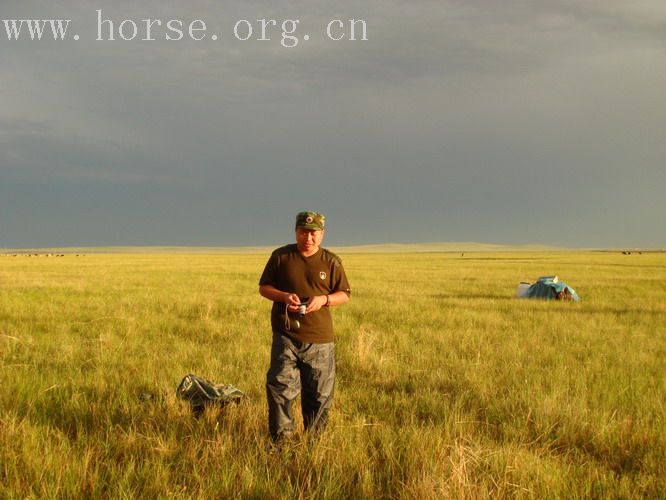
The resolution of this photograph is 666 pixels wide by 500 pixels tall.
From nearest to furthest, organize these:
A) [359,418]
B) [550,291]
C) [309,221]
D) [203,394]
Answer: [309,221], [359,418], [203,394], [550,291]

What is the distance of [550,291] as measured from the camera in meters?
18.4

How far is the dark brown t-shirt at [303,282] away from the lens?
4.39 metres

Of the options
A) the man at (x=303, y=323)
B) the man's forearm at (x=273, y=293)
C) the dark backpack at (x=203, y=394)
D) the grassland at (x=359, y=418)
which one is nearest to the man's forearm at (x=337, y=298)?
the man at (x=303, y=323)

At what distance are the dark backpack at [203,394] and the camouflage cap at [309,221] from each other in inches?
86.2

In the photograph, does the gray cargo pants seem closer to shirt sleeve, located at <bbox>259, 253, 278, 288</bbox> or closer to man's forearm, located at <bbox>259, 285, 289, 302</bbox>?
man's forearm, located at <bbox>259, 285, 289, 302</bbox>

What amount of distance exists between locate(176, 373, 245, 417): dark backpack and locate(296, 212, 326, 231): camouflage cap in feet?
7.18

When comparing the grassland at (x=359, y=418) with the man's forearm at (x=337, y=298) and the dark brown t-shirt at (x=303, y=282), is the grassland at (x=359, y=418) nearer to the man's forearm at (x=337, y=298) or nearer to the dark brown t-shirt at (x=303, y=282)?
the dark brown t-shirt at (x=303, y=282)

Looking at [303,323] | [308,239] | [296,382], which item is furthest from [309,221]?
[296,382]

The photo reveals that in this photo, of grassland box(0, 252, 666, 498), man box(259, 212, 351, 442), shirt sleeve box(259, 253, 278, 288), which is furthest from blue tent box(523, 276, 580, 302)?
shirt sleeve box(259, 253, 278, 288)

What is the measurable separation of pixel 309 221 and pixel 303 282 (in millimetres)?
514

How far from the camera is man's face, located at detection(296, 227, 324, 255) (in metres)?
4.37

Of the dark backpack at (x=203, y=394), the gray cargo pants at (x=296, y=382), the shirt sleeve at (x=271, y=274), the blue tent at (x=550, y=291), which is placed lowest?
the blue tent at (x=550, y=291)

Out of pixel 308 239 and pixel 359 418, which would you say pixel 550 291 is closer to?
pixel 359 418

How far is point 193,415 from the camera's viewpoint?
5.19 meters
